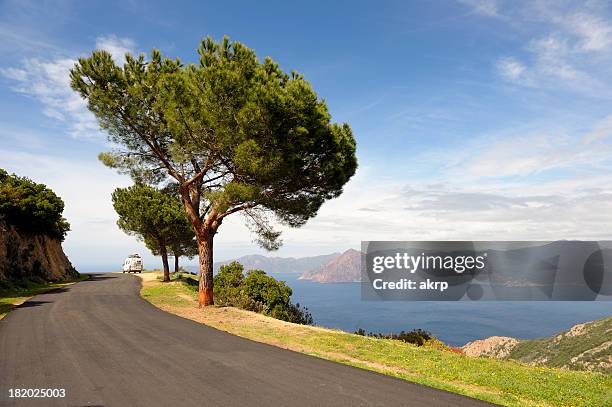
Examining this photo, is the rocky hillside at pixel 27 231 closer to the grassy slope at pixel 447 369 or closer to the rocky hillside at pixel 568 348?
the grassy slope at pixel 447 369

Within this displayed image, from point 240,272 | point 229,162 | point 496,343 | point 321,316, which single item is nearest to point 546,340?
point 496,343

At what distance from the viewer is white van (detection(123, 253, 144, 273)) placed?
6188cm

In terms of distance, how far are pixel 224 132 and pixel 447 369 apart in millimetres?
13502

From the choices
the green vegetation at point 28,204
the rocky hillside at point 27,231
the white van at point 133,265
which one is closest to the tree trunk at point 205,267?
the rocky hillside at point 27,231

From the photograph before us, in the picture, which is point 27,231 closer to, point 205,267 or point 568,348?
point 205,267

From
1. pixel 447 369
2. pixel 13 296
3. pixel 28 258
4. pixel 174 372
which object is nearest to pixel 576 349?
pixel 447 369

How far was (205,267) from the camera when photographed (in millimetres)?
22234

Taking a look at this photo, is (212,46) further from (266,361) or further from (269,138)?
(266,361)

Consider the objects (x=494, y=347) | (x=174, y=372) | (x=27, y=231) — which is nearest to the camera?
(x=174, y=372)

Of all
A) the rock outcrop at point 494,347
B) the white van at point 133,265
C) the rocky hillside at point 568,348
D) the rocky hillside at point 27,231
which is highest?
the rocky hillside at point 27,231

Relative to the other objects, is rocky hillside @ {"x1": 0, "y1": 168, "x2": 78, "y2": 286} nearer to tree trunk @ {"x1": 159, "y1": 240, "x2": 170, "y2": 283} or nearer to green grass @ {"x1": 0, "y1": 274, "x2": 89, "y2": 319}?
green grass @ {"x1": 0, "y1": 274, "x2": 89, "y2": 319}

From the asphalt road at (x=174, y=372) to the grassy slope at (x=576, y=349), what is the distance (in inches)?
2665

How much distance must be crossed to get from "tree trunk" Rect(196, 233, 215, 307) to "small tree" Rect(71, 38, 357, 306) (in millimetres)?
60

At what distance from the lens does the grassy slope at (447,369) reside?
872cm
